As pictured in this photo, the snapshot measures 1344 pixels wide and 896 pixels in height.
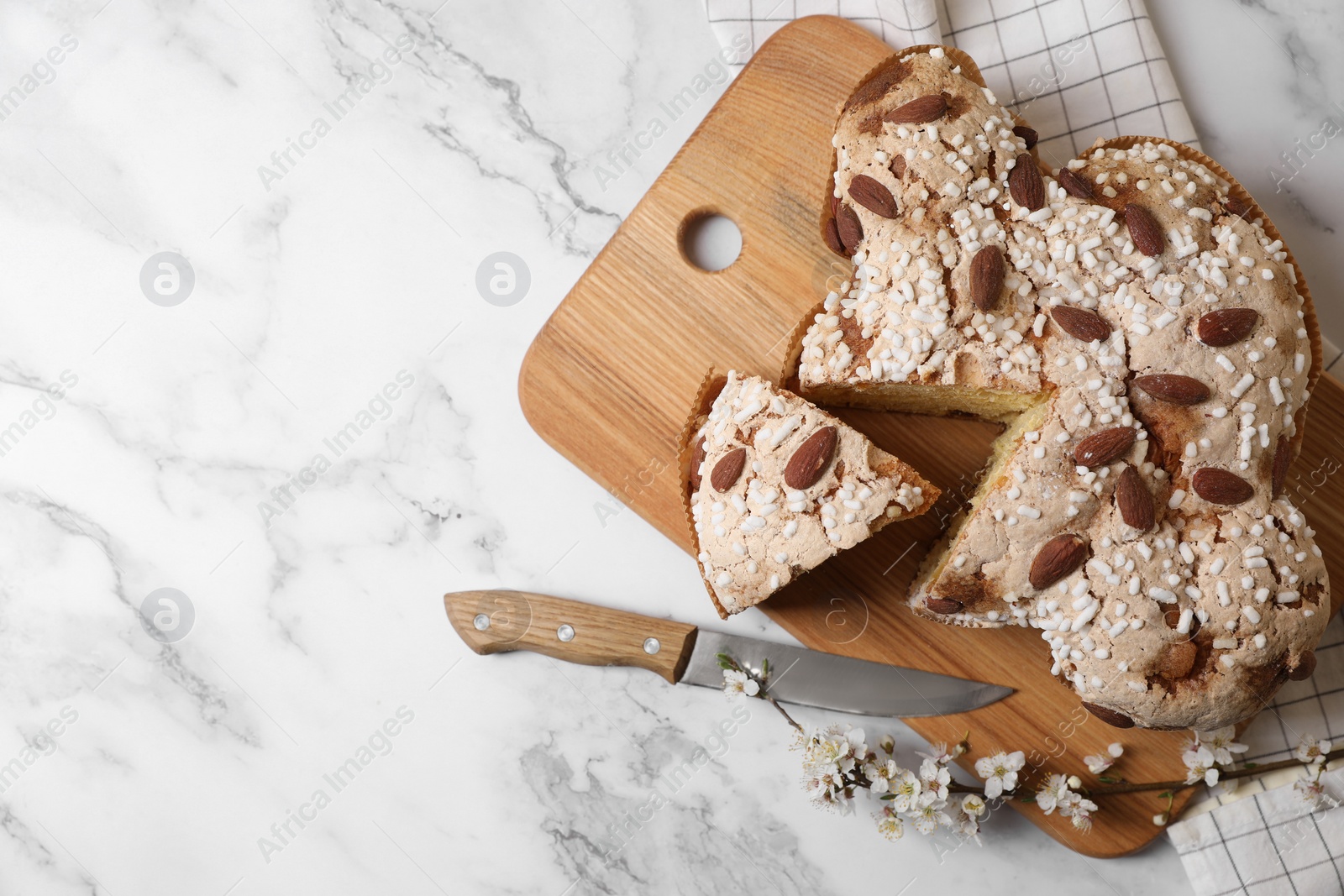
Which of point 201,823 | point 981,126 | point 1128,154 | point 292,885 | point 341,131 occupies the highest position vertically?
point 341,131

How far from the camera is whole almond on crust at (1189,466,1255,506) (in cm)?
229

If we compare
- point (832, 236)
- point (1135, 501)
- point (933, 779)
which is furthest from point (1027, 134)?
point (933, 779)

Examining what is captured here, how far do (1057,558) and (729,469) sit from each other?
94 cm

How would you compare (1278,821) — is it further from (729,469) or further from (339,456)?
(339,456)

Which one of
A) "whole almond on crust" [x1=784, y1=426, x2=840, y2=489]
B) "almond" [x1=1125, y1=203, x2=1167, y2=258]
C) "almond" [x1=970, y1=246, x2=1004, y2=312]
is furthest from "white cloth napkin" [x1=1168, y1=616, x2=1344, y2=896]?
"whole almond on crust" [x1=784, y1=426, x2=840, y2=489]

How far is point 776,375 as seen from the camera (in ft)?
9.57

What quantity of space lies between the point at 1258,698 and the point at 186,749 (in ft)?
11.8

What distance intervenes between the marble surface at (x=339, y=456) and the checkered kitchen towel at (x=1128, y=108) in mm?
299

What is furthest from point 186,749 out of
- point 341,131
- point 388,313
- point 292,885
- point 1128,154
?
point 1128,154

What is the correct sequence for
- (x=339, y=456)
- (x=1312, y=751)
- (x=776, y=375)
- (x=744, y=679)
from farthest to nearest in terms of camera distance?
(x=339, y=456) → (x=776, y=375) → (x=744, y=679) → (x=1312, y=751)

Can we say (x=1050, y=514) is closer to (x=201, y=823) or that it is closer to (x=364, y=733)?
(x=364, y=733)

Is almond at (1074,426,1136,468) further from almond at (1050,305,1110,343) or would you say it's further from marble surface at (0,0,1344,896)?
marble surface at (0,0,1344,896)

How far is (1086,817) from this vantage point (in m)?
Answer: 2.76

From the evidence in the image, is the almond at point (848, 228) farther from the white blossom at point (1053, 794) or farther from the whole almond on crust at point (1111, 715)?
the white blossom at point (1053, 794)
